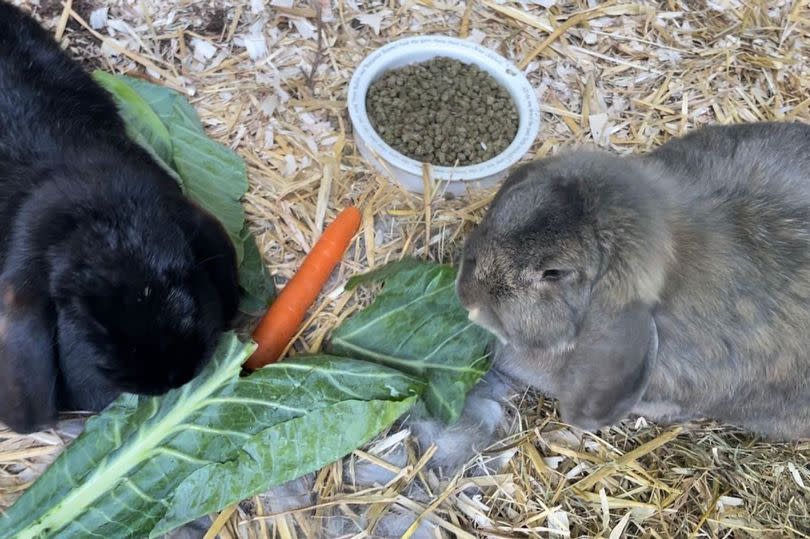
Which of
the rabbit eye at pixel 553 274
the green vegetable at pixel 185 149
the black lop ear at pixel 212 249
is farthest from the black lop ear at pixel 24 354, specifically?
the rabbit eye at pixel 553 274

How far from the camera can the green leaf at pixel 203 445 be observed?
239cm

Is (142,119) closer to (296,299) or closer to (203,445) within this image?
(296,299)

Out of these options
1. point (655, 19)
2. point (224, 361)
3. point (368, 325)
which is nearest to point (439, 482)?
point (368, 325)

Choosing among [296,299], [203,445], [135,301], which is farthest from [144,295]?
Answer: [296,299]

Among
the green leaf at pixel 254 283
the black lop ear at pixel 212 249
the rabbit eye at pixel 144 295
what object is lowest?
the green leaf at pixel 254 283

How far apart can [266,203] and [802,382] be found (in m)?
2.14

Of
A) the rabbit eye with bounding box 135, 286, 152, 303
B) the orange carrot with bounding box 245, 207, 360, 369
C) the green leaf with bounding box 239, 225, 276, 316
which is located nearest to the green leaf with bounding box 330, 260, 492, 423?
the orange carrot with bounding box 245, 207, 360, 369

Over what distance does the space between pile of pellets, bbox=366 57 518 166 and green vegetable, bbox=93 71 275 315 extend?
0.70m

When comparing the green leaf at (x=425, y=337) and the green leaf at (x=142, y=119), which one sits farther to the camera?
the green leaf at (x=142, y=119)

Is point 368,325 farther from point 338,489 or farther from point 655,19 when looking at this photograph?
point 655,19

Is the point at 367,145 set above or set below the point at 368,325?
above

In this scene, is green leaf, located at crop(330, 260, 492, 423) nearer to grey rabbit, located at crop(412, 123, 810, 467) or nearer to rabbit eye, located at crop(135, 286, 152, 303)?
grey rabbit, located at crop(412, 123, 810, 467)

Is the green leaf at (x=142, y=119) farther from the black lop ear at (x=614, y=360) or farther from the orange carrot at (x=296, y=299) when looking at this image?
the black lop ear at (x=614, y=360)

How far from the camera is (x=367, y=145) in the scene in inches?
126
